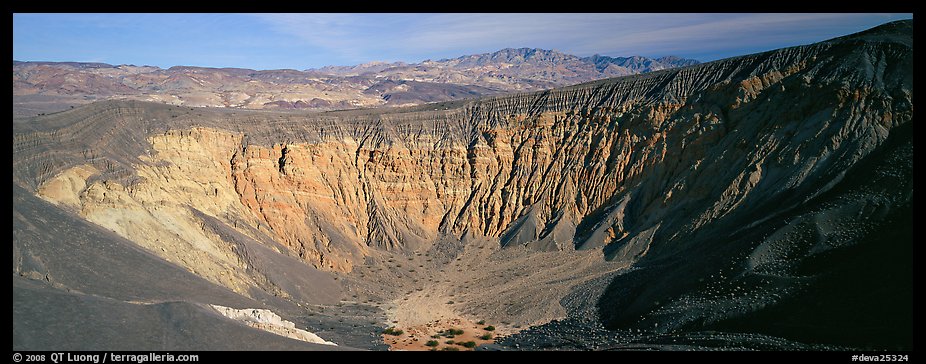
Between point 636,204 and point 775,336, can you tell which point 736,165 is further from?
point 775,336

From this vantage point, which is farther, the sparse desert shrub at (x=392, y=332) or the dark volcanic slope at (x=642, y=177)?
the sparse desert shrub at (x=392, y=332)

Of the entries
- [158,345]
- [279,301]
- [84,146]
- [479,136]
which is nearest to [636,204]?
[479,136]

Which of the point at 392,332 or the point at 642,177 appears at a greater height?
the point at 642,177

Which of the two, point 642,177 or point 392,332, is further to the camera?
point 642,177

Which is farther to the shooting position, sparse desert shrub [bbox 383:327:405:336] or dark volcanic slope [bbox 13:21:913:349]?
sparse desert shrub [bbox 383:327:405:336]

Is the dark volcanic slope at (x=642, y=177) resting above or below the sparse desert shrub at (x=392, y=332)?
above

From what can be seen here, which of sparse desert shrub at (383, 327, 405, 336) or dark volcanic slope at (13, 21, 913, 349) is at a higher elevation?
dark volcanic slope at (13, 21, 913, 349)

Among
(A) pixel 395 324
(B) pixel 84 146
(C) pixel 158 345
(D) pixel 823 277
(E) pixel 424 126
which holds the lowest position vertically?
(A) pixel 395 324

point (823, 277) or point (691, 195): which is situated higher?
point (691, 195)
